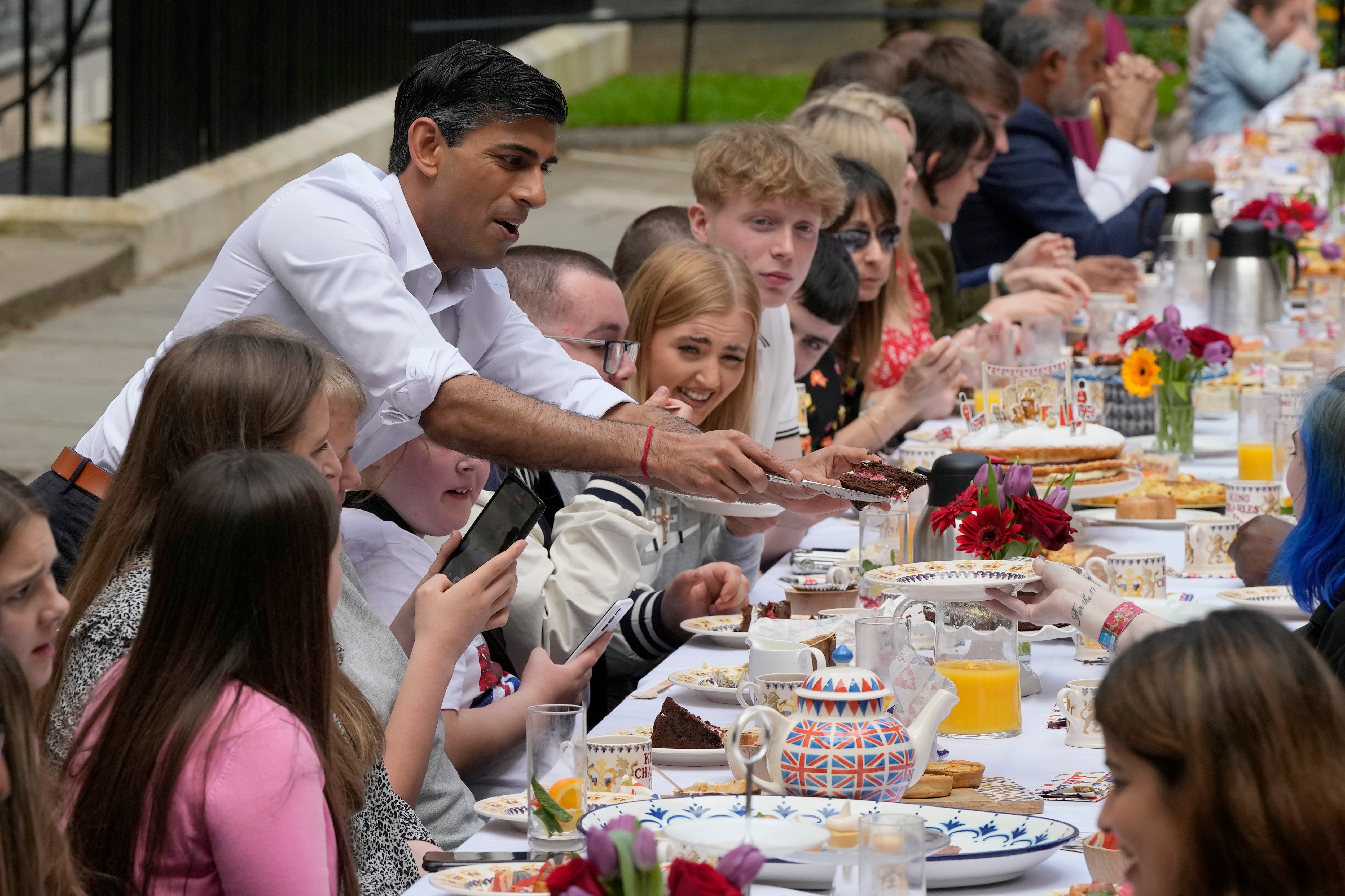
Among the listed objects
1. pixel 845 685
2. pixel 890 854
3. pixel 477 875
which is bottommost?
pixel 477 875

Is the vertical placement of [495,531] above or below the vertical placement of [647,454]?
below

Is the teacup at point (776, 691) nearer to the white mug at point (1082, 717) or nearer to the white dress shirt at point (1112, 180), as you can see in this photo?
the white mug at point (1082, 717)

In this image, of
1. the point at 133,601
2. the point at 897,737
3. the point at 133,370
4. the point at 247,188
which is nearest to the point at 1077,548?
the point at 897,737

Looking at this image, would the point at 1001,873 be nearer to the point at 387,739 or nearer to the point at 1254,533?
the point at 387,739


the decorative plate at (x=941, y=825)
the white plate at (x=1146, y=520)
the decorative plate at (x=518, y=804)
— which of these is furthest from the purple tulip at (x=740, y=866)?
the white plate at (x=1146, y=520)

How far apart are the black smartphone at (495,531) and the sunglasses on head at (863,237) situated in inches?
109

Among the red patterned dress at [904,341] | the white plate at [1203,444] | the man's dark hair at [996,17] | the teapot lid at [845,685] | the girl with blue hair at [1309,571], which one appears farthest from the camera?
the man's dark hair at [996,17]

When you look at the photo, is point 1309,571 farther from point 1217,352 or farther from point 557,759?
point 1217,352

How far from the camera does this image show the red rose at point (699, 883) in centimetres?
138

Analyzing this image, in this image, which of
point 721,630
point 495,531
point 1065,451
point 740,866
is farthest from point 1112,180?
point 740,866

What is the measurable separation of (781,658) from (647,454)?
624 mm

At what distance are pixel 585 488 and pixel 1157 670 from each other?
7.57 ft

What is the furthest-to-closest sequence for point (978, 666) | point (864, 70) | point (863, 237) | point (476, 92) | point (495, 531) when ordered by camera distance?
point (864, 70) < point (863, 237) < point (476, 92) < point (495, 531) < point (978, 666)

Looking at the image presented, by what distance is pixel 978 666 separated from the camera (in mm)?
2637
